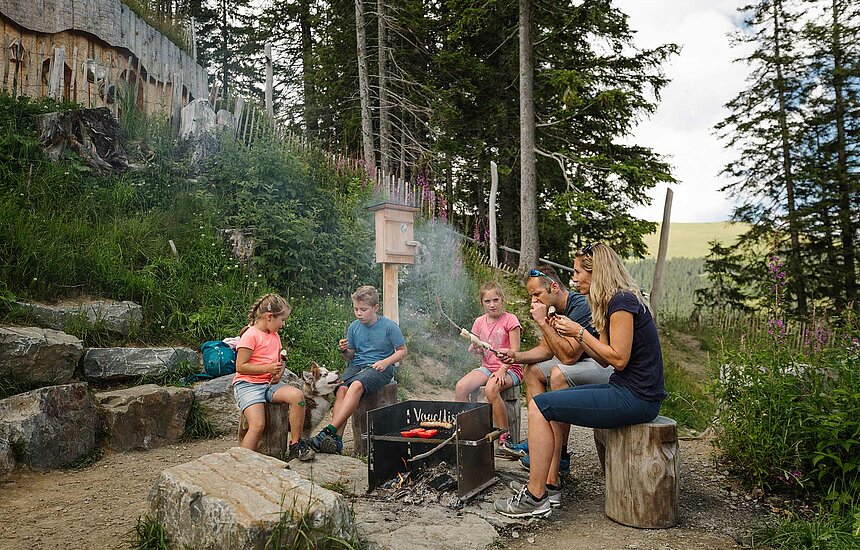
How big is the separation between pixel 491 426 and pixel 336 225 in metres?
6.26

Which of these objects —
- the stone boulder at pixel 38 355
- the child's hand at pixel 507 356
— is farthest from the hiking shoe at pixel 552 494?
the stone boulder at pixel 38 355

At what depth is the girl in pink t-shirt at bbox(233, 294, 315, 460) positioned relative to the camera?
4.89 meters

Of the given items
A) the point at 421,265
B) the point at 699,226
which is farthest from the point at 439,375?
the point at 699,226

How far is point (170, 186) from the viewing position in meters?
9.38

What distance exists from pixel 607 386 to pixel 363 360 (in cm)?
241

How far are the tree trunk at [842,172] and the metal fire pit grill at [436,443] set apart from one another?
1231cm

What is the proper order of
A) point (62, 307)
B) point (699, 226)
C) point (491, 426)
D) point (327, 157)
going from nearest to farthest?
1. point (491, 426)
2. point (62, 307)
3. point (327, 157)
4. point (699, 226)

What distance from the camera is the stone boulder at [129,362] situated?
603 cm

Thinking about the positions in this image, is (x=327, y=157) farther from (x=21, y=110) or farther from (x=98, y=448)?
(x=98, y=448)

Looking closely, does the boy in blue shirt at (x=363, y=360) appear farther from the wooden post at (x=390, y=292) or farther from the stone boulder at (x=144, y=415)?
the stone boulder at (x=144, y=415)

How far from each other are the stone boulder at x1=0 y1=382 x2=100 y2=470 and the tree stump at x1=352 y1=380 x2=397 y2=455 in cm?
232

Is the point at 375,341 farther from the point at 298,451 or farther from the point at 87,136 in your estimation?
the point at 87,136

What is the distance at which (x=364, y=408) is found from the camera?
5.48 m

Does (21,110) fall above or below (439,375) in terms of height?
above
